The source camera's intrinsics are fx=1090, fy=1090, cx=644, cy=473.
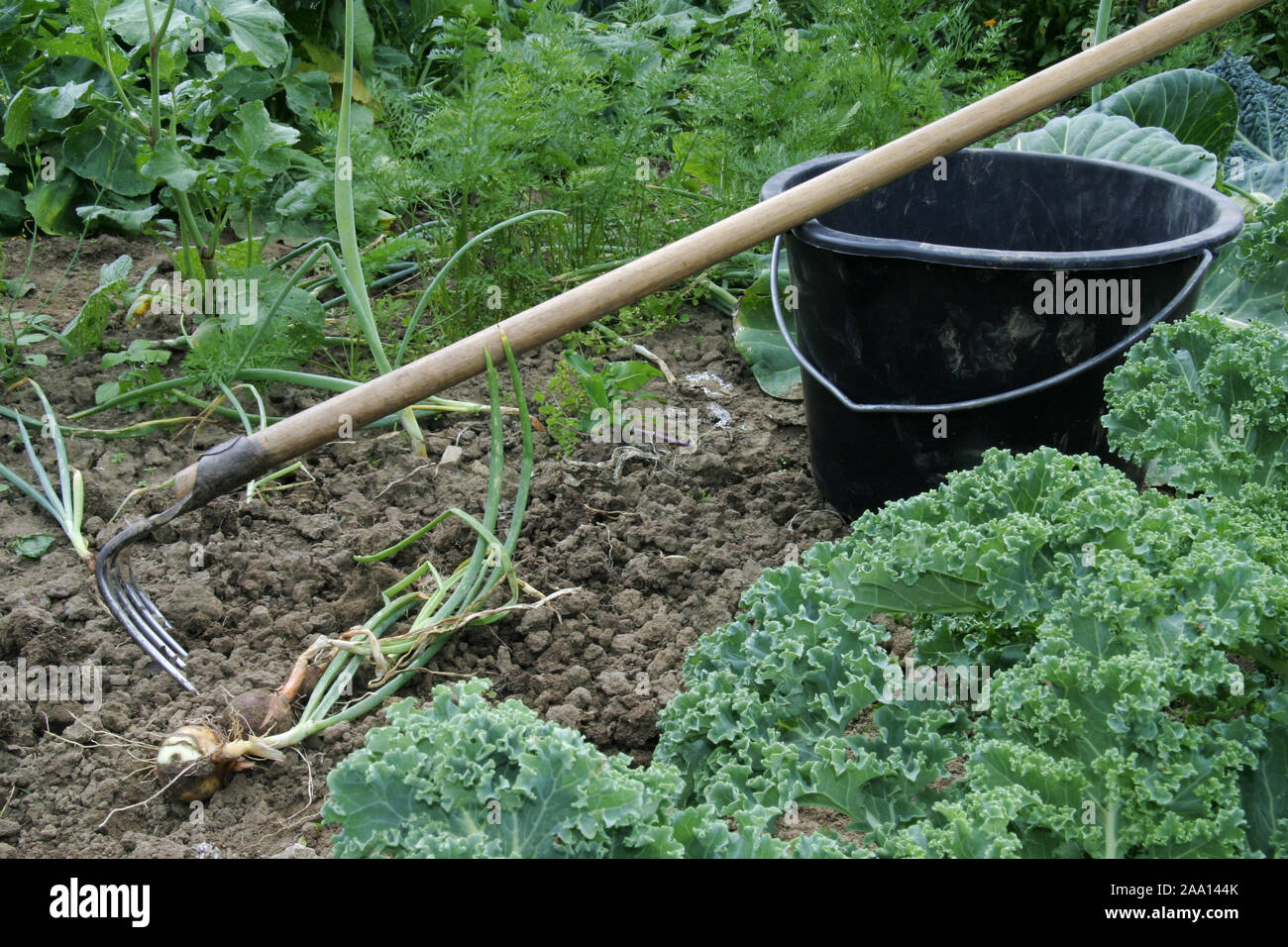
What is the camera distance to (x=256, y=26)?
3639 mm

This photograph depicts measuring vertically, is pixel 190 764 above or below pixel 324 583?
below

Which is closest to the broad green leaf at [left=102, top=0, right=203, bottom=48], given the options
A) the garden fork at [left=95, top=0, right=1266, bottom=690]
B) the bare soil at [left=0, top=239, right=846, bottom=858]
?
the bare soil at [left=0, top=239, right=846, bottom=858]

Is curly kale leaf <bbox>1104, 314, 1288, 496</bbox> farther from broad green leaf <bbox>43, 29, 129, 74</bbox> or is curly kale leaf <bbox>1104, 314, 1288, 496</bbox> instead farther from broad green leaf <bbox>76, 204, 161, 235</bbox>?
broad green leaf <bbox>76, 204, 161, 235</bbox>

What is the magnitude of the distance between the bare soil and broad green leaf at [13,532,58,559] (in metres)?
0.03

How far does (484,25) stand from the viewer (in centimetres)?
518

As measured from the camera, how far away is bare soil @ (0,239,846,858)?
213cm

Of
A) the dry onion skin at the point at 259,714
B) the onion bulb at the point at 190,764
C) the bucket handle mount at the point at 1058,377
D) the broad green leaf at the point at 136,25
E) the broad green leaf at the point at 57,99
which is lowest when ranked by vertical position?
the onion bulb at the point at 190,764

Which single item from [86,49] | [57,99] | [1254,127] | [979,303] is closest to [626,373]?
[979,303]

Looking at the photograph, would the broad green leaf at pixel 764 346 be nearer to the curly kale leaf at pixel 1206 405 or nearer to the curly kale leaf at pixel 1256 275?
the curly kale leaf at pixel 1256 275

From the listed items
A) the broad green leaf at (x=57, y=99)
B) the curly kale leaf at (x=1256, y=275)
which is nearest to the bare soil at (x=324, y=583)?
the broad green leaf at (x=57, y=99)

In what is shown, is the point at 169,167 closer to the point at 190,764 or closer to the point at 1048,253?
the point at 190,764

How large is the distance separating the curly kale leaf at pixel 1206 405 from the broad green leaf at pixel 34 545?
8.50 ft

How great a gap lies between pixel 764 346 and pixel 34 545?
7.30 feet

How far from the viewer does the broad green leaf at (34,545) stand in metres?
2.80
